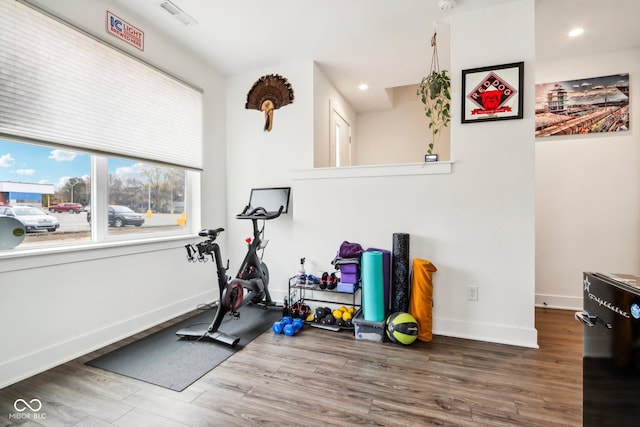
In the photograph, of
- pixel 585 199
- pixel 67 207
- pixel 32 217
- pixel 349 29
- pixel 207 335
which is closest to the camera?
pixel 32 217

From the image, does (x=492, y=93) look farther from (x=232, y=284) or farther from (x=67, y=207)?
(x=67, y=207)

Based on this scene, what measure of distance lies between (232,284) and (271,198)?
121 cm

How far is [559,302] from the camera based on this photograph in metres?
3.36

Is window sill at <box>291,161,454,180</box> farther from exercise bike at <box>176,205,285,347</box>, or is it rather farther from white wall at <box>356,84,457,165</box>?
white wall at <box>356,84,457,165</box>

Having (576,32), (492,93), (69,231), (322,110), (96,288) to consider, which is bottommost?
(96,288)

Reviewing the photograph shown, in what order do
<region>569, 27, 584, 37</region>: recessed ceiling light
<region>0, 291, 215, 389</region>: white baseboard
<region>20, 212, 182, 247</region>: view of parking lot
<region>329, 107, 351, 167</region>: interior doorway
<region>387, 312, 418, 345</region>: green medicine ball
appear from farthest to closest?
<region>329, 107, 351, 167</region>: interior doorway
<region>569, 27, 584, 37</region>: recessed ceiling light
<region>387, 312, 418, 345</region>: green medicine ball
<region>20, 212, 182, 247</region>: view of parking lot
<region>0, 291, 215, 389</region>: white baseboard

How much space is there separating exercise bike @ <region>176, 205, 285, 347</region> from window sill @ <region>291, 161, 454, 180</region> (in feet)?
1.66

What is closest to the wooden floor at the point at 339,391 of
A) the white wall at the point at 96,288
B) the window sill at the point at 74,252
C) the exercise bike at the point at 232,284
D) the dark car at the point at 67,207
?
the white wall at the point at 96,288

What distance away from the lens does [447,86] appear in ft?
9.02

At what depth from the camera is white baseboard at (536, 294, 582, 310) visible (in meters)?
3.30

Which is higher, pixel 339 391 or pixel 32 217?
pixel 32 217

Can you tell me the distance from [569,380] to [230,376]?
2.23 m

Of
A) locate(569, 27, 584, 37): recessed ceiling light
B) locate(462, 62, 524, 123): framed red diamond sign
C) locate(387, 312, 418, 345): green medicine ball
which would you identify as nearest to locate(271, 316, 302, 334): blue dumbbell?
locate(387, 312, 418, 345): green medicine ball

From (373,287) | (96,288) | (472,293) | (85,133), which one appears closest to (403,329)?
(373,287)
